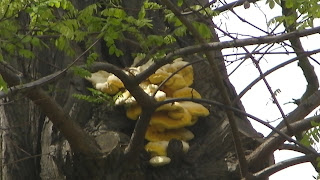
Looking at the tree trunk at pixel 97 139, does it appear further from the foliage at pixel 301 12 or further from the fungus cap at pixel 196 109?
the foliage at pixel 301 12

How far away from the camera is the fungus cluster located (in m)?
5.79

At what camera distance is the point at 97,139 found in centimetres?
561

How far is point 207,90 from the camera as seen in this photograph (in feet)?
20.4

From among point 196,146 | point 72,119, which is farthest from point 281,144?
point 72,119

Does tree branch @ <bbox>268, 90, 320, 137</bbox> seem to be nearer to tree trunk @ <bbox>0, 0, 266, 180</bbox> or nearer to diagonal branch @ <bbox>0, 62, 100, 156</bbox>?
tree trunk @ <bbox>0, 0, 266, 180</bbox>

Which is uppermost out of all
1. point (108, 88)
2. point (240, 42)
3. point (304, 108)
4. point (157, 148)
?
point (108, 88)

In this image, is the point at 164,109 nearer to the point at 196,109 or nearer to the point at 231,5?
the point at 196,109

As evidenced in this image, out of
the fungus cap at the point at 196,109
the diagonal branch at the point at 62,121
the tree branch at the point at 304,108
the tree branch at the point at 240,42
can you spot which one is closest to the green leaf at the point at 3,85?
the diagonal branch at the point at 62,121

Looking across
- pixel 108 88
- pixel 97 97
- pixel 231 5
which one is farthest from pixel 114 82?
pixel 231 5

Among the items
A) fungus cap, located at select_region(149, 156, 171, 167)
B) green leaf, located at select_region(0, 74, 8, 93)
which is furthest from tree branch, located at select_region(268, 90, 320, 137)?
green leaf, located at select_region(0, 74, 8, 93)

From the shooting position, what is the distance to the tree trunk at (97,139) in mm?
5543

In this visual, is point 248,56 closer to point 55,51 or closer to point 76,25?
point 76,25

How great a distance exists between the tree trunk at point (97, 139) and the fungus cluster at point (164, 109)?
0.31ft

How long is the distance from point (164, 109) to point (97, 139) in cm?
59
